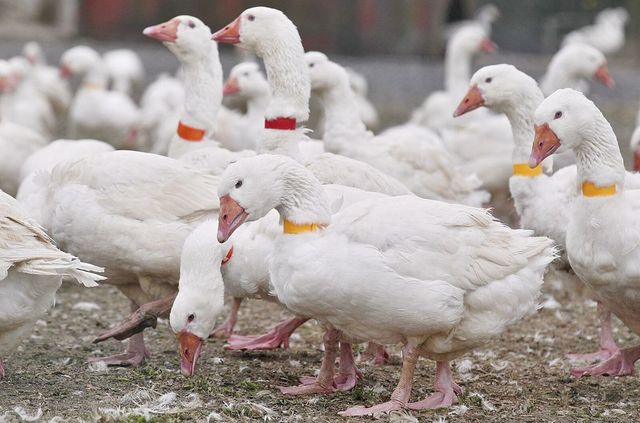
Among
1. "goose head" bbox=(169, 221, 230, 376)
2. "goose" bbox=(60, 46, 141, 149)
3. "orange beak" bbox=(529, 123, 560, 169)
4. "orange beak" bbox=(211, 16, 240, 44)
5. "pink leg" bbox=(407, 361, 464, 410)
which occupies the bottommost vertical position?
"goose" bbox=(60, 46, 141, 149)

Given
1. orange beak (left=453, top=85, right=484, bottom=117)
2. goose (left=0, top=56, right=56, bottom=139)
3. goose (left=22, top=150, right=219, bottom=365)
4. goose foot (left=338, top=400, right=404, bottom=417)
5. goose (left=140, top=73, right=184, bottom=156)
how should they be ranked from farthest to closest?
goose (left=140, top=73, right=184, bottom=156) → goose (left=0, top=56, right=56, bottom=139) → orange beak (left=453, top=85, right=484, bottom=117) → goose (left=22, top=150, right=219, bottom=365) → goose foot (left=338, top=400, right=404, bottom=417)

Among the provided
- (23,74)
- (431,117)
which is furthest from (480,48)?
(23,74)

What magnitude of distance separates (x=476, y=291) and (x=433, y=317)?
0.91ft

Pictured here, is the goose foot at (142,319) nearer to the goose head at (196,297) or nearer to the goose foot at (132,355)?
the goose foot at (132,355)

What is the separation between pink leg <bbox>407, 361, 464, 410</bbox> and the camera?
5.97 m

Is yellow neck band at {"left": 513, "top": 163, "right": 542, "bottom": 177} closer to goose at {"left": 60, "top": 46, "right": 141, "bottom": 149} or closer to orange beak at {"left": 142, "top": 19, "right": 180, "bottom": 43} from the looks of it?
orange beak at {"left": 142, "top": 19, "right": 180, "bottom": 43}

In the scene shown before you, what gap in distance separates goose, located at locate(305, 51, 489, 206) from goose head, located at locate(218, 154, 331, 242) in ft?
9.80

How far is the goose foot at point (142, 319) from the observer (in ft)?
22.0

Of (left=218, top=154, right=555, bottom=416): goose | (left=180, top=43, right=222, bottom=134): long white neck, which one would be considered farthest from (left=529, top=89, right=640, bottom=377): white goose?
(left=180, top=43, right=222, bottom=134): long white neck

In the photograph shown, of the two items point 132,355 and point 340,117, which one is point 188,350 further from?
point 340,117

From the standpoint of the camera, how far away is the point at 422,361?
7.27 m

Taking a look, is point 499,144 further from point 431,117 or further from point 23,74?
point 23,74

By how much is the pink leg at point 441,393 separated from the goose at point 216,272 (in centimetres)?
54

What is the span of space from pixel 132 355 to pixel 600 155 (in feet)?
9.58
